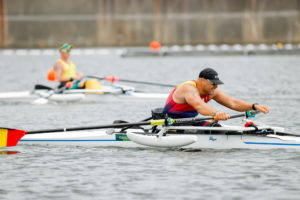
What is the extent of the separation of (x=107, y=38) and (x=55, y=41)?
3.95 meters

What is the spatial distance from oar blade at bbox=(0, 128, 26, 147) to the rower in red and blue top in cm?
263

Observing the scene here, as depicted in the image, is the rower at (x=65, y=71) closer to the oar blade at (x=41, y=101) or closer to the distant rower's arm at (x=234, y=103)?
the oar blade at (x=41, y=101)

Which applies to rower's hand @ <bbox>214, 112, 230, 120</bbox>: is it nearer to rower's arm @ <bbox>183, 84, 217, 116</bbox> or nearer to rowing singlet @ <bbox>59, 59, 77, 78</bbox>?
rower's arm @ <bbox>183, 84, 217, 116</bbox>

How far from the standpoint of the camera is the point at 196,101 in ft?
39.3

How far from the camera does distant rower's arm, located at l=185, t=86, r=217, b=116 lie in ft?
39.0

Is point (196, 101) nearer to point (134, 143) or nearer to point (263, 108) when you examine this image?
point (263, 108)

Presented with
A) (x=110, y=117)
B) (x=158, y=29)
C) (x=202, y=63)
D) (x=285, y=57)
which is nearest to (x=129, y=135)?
(x=110, y=117)

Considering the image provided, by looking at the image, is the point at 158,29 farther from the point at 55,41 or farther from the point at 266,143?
the point at 266,143

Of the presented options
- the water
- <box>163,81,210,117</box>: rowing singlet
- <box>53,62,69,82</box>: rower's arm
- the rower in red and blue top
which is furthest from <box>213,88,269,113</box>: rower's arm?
<box>53,62,69,82</box>: rower's arm

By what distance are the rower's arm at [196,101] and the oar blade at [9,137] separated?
9.92 feet

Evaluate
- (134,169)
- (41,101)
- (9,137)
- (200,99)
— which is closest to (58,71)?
(41,101)

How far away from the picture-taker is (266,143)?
485 inches

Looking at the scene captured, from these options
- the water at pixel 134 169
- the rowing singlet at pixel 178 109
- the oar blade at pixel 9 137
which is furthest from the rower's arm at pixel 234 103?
the oar blade at pixel 9 137

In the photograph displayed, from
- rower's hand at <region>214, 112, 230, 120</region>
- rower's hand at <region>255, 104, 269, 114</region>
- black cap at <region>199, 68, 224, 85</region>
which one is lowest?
rower's hand at <region>214, 112, 230, 120</region>
